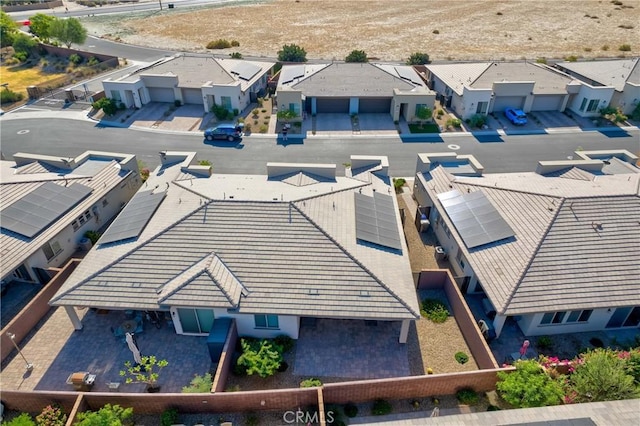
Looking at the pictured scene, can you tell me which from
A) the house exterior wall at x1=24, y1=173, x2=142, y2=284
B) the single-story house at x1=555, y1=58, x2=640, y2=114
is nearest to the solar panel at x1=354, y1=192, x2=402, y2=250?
the house exterior wall at x1=24, y1=173, x2=142, y2=284

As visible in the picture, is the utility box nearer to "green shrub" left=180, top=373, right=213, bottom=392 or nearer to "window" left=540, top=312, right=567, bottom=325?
"green shrub" left=180, top=373, right=213, bottom=392

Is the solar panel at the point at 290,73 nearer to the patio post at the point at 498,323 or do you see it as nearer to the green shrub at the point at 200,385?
the patio post at the point at 498,323

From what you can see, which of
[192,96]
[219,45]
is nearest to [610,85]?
[192,96]

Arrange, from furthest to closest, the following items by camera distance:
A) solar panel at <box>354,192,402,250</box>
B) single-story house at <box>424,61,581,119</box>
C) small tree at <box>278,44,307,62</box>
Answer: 1. small tree at <box>278,44,307,62</box>
2. single-story house at <box>424,61,581,119</box>
3. solar panel at <box>354,192,402,250</box>

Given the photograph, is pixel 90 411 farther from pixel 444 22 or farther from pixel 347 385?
pixel 444 22

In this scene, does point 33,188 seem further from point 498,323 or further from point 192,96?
point 498,323

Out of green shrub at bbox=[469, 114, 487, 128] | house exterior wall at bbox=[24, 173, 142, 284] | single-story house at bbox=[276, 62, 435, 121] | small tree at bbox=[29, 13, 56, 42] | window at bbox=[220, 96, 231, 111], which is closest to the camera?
house exterior wall at bbox=[24, 173, 142, 284]
